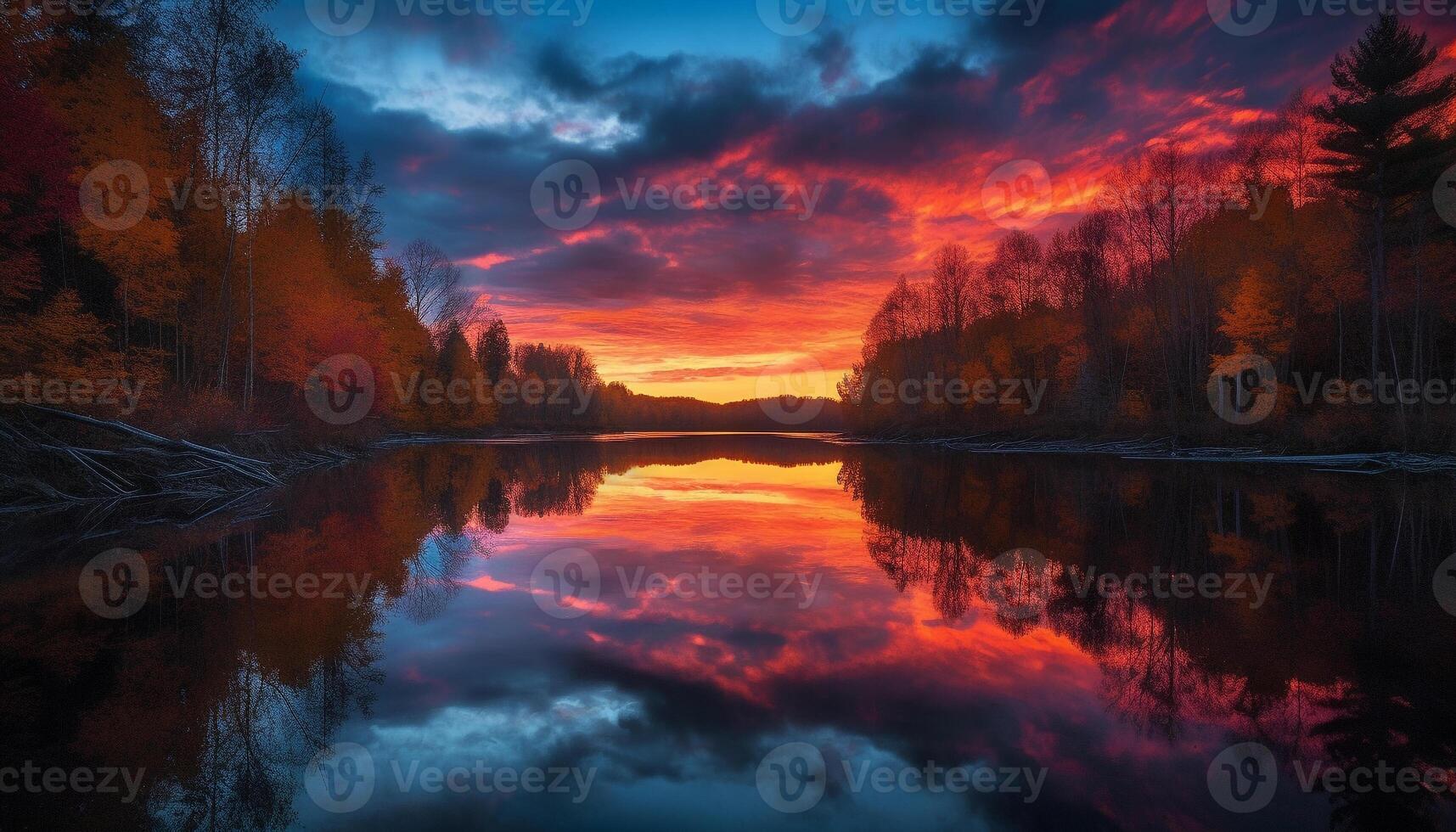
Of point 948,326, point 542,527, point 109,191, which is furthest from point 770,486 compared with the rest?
point 948,326

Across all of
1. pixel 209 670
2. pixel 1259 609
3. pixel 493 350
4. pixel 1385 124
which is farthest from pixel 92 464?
pixel 493 350

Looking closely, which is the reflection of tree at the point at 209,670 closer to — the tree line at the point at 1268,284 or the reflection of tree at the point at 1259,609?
the reflection of tree at the point at 1259,609

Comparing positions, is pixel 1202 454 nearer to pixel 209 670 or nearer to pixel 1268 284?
pixel 1268 284

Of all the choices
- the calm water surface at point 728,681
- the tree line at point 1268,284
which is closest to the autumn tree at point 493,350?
the tree line at point 1268,284

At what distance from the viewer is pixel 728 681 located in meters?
4.86

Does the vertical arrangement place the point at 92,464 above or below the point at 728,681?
above

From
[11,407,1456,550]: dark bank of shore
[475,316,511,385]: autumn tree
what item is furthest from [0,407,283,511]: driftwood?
[475,316,511,385]: autumn tree

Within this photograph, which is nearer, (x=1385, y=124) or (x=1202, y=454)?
(x=1385, y=124)

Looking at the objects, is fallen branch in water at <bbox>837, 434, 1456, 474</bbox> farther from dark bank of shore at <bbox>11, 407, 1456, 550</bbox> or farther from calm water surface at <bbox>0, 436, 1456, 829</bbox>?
calm water surface at <bbox>0, 436, 1456, 829</bbox>

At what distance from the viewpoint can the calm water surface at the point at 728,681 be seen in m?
3.25

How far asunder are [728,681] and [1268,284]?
1575 inches

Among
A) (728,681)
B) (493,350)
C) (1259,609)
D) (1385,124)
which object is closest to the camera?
(728,681)

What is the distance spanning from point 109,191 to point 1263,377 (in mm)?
49464

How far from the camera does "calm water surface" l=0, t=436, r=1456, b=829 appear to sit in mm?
3252
